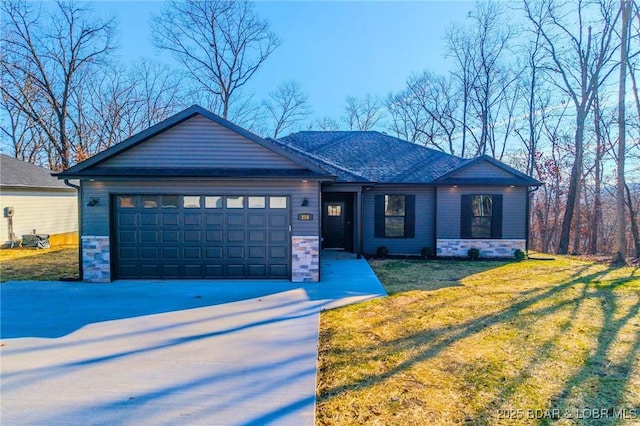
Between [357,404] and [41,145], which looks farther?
[41,145]

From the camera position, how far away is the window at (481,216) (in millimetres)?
12805

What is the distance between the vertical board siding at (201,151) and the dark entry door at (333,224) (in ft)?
16.9

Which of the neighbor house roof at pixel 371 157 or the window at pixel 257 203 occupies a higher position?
the neighbor house roof at pixel 371 157

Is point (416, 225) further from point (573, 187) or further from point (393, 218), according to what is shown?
point (573, 187)

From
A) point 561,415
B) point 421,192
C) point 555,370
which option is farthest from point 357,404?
point 421,192

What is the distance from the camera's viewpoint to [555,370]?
4.24m

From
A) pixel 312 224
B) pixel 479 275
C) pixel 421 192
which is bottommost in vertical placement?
pixel 479 275

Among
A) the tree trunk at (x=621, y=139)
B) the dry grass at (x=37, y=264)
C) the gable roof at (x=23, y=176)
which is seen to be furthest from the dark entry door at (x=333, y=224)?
the gable roof at (x=23, y=176)

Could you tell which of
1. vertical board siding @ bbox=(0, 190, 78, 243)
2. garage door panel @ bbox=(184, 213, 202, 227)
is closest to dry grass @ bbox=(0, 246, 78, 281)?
vertical board siding @ bbox=(0, 190, 78, 243)

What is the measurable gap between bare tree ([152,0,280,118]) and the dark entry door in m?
13.1

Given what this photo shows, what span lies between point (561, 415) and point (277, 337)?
11.3 ft

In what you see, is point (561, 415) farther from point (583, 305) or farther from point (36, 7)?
point (36, 7)

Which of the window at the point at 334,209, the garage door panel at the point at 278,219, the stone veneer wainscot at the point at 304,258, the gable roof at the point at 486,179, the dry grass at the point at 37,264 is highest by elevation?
the gable roof at the point at 486,179

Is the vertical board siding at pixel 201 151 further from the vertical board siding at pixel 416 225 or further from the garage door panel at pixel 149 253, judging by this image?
the vertical board siding at pixel 416 225
